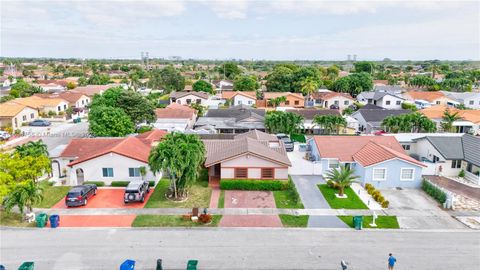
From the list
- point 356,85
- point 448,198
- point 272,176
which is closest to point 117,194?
point 272,176

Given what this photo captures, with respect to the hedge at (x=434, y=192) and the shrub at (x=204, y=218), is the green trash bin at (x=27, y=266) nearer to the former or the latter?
the shrub at (x=204, y=218)

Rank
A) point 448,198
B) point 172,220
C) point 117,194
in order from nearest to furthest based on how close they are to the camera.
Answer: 1. point 172,220
2. point 448,198
3. point 117,194

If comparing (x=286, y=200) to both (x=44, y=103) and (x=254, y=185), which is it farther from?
(x=44, y=103)

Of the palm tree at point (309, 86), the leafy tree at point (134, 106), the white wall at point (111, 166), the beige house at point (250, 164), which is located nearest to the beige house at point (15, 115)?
the leafy tree at point (134, 106)

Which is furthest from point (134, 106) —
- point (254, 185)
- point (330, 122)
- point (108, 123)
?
point (330, 122)

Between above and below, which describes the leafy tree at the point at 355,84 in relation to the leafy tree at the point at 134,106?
above

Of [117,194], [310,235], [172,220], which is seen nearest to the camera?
[310,235]

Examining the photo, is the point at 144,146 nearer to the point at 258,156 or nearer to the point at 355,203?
the point at 258,156
